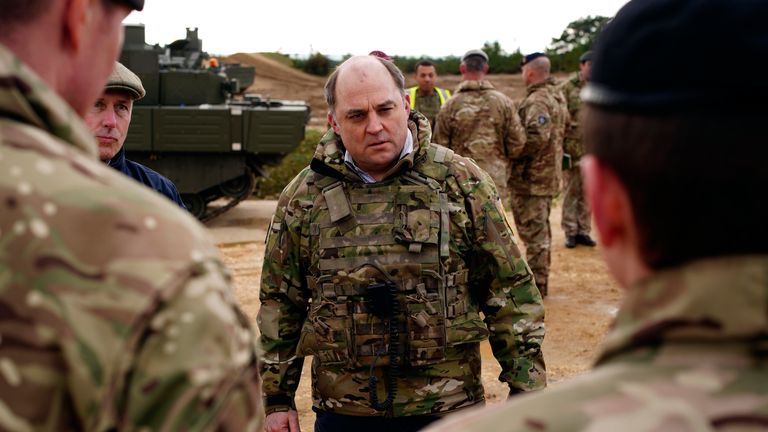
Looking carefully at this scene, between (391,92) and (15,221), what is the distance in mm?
2422

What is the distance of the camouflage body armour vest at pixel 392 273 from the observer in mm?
3393

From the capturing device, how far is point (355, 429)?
137 inches

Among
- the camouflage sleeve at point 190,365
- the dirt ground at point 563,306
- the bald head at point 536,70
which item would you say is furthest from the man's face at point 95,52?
the bald head at point 536,70

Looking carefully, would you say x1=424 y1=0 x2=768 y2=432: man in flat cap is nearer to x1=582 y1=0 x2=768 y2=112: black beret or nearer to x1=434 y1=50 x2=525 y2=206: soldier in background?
x1=582 y1=0 x2=768 y2=112: black beret

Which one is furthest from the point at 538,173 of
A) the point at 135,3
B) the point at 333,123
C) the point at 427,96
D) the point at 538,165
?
the point at 135,3

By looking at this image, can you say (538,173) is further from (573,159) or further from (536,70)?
(573,159)

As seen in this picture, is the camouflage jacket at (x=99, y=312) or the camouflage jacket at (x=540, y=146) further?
the camouflage jacket at (x=540, y=146)

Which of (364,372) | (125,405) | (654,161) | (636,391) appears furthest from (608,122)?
(364,372)

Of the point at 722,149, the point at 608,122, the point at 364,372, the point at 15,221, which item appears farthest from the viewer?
the point at 364,372

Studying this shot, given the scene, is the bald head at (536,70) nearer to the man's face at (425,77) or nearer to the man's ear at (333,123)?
the man's face at (425,77)

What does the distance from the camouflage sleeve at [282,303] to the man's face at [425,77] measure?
8.13 m

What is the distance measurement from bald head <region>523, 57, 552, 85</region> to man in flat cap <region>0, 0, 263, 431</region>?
8.35 meters

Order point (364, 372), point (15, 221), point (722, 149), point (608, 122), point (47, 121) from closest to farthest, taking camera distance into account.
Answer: point (722, 149) < point (608, 122) < point (15, 221) < point (47, 121) < point (364, 372)

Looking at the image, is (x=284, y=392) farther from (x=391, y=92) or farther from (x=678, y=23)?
(x=678, y=23)
